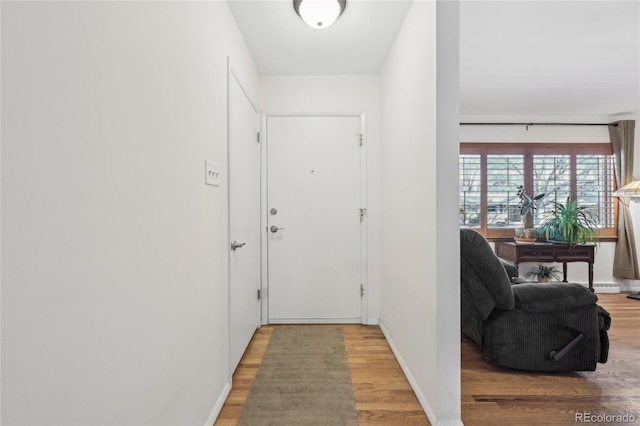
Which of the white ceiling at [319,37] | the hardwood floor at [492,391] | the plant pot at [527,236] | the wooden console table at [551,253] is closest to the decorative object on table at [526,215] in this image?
the plant pot at [527,236]

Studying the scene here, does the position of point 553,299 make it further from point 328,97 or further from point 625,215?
point 625,215

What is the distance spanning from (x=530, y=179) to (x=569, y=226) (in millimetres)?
776

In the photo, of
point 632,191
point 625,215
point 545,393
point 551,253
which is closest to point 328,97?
point 545,393

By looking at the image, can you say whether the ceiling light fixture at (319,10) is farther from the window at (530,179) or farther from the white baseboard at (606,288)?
the white baseboard at (606,288)

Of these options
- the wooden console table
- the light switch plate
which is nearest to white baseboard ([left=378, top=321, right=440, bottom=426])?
the light switch plate

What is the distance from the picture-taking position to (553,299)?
206cm

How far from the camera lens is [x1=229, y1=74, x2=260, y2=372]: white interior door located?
2055mm

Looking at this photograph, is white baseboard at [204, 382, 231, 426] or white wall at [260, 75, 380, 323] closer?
white baseboard at [204, 382, 231, 426]

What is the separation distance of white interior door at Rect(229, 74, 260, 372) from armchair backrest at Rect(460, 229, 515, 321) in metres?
1.52

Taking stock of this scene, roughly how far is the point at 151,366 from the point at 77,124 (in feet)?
2.59

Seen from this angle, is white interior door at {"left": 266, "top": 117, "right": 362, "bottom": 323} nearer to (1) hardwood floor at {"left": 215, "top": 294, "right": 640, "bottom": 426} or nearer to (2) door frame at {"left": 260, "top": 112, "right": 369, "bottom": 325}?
(2) door frame at {"left": 260, "top": 112, "right": 369, "bottom": 325}

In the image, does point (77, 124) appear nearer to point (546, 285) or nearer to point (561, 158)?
point (546, 285)

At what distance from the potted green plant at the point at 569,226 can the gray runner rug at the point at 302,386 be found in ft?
10.1

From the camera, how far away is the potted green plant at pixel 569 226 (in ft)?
12.4
